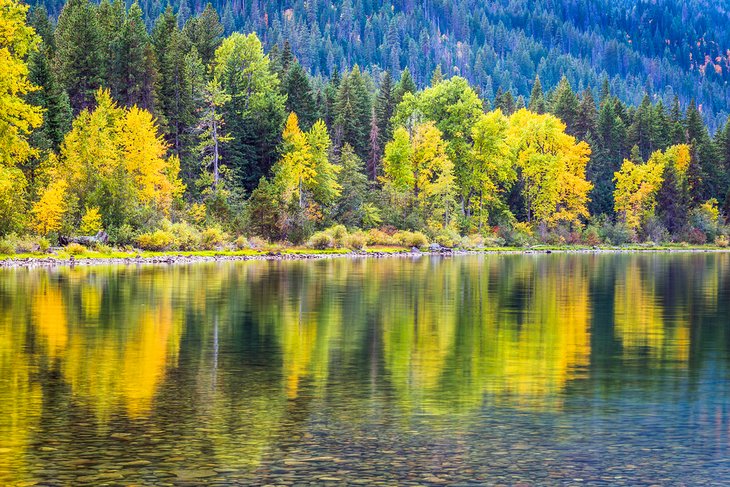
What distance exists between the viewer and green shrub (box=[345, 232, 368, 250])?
317 feet

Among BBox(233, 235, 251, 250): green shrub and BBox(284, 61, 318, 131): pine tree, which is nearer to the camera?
BBox(233, 235, 251, 250): green shrub

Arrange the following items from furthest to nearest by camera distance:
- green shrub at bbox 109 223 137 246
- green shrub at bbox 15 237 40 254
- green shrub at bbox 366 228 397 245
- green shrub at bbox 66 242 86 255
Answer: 1. green shrub at bbox 366 228 397 245
2. green shrub at bbox 109 223 137 246
3. green shrub at bbox 66 242 86 255
4. green shrub at bbox 15 237 40 254

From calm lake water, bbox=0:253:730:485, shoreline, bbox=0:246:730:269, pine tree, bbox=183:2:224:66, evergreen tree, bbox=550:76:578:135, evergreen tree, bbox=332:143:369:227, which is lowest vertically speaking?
calm lake water, bbox=0:253:730:485

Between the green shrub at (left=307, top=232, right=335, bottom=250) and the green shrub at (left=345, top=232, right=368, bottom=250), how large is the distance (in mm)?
2018

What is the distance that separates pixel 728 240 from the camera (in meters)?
139

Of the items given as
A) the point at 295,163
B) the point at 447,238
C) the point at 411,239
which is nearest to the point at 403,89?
the point at 447,238

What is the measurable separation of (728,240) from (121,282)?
353 ft

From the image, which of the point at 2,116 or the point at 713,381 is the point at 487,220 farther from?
the point at 713,381

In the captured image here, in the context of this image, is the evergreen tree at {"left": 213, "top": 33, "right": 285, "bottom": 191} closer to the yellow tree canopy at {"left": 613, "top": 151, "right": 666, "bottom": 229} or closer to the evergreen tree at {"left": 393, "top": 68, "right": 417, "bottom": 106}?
the evergreen tree at {"left": 393, "top": 68, "right": 417, "bottom": 106}

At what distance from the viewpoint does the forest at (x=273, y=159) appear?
77.2 meters

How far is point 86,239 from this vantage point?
73.6 m

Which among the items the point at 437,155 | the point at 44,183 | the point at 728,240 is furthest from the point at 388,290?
the point at 728,240

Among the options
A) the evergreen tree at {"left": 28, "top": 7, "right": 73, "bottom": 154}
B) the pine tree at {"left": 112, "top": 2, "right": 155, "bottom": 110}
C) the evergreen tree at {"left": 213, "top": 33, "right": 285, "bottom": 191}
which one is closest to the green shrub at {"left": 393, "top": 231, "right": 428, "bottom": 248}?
the evergreen tree at {"left": 213, "top": 33, "right": 285, "bottom": 191}

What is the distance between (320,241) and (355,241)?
A: 4.02 m
